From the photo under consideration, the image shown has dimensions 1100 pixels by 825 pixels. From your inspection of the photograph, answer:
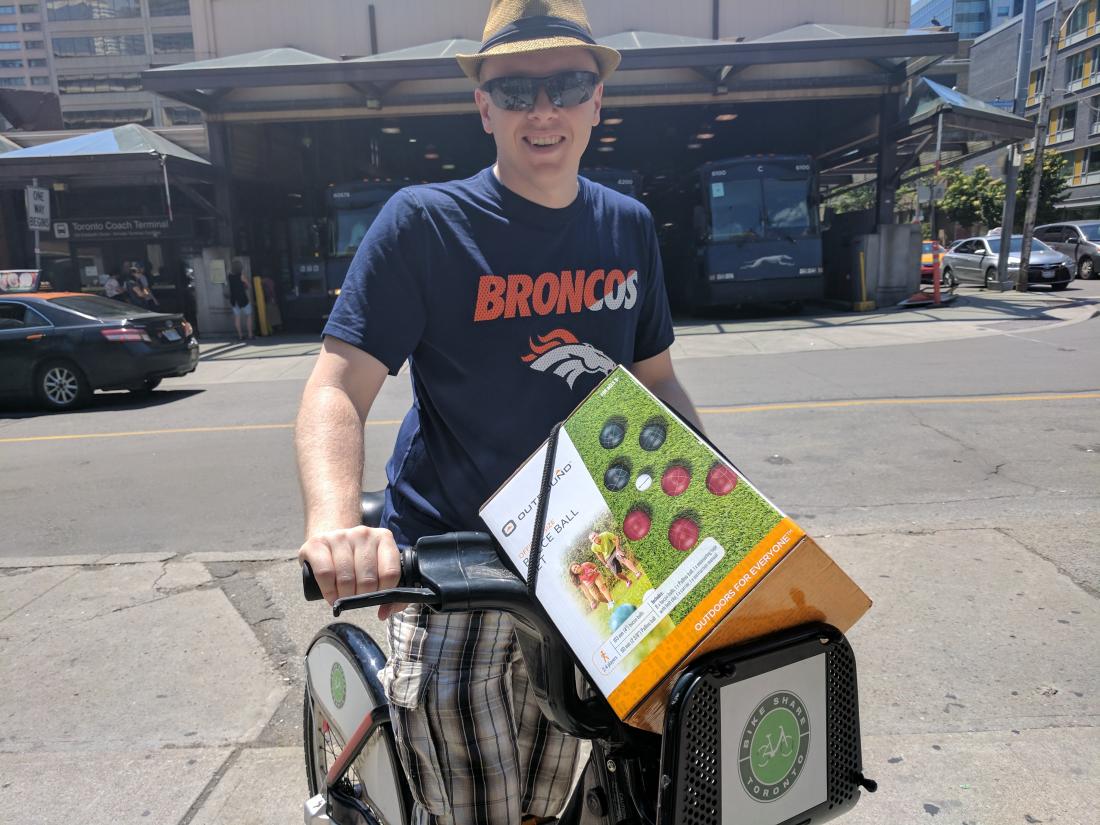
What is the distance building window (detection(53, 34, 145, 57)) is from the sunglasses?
108914 millimetres

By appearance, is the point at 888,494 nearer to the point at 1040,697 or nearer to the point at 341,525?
the point at 1040,697

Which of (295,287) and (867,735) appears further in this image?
(295,287)

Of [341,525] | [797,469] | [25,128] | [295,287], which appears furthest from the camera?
[25,128]

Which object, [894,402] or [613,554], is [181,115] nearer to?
[894,402]

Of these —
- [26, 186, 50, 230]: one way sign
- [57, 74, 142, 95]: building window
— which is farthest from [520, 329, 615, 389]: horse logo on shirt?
[57, 74, 142, 95]: building window

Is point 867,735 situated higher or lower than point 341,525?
lower

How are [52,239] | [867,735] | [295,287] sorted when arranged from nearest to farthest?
[867,735], [295,287], [52,239]

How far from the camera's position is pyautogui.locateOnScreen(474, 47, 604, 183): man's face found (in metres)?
1.69

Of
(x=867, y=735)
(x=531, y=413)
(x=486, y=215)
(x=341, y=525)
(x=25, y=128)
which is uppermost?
(x=25, y=128)

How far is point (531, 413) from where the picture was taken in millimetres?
1702

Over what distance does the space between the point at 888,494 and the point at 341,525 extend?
16.1ft

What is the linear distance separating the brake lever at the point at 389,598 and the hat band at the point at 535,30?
1098 mm

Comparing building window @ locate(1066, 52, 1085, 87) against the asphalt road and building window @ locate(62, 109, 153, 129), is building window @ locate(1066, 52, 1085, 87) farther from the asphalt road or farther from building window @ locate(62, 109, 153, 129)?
building window @ locate(62, 109, 153, 129)

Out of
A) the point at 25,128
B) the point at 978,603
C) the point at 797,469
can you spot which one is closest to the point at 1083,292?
the point at 797,469
